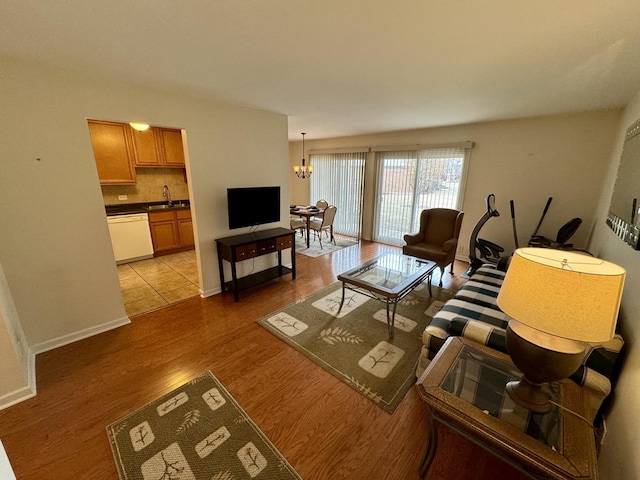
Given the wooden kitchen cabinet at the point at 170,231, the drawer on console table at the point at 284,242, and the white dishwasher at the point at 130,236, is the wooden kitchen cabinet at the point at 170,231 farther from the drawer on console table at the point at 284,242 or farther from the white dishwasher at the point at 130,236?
the drawer on console table at the point at 284,242

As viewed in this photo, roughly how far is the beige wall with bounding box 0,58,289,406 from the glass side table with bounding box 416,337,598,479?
9.22 feet

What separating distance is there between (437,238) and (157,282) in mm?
4240

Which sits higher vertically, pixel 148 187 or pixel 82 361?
pixel 148 187

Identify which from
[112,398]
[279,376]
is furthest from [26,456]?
[279,376]

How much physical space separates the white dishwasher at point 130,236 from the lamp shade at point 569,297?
509 cm

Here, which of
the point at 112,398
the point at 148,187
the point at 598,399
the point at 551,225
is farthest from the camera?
the point at 148,187

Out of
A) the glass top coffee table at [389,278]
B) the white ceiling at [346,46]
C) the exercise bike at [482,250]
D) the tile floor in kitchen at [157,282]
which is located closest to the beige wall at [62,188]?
the white ceiling at [346,46]

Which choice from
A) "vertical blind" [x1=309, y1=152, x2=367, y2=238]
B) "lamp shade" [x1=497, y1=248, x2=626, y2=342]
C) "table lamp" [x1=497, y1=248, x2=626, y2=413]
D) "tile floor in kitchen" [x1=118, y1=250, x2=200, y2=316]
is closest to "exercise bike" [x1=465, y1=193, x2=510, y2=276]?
"vertical blind" [x1=309, y1=152, x2=367, y2=238]

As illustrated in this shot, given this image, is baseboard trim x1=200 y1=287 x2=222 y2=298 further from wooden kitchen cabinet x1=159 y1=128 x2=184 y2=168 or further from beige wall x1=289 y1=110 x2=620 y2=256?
beige wall x1=289 y1=110 x2=620 y2=256

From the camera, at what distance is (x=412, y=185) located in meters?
4.98

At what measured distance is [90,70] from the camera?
2.04 m

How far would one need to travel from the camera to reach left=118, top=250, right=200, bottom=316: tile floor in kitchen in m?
3.09

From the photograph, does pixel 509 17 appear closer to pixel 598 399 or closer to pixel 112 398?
pixel 598 399

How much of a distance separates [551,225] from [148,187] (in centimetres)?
667
